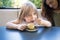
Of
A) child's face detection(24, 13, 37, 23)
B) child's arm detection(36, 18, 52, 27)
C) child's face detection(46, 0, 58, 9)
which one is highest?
child's face detection(46, 0, 58, 9)

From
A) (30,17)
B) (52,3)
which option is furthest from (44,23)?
(52,3)

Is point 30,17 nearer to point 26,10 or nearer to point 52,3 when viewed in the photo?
point 26,10

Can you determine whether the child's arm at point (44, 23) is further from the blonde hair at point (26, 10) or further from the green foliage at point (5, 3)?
the green foliage at point (5, 3)

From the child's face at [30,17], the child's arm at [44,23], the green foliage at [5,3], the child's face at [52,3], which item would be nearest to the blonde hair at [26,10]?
the child's face at [30,17]

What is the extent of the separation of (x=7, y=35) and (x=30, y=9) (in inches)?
24.5

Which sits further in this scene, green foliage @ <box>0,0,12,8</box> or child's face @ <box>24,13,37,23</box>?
green foliage @ <box>0,0,12,8</box>

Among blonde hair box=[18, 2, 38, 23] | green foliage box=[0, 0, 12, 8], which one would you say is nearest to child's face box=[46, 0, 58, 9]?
blonde hair box=[18, 2, 38, 23]

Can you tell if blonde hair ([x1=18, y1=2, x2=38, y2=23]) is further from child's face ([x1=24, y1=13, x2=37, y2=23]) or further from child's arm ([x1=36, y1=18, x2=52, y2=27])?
child's arm ([x1=36, y1=18, x2=52, y2=27])

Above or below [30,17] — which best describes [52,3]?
above

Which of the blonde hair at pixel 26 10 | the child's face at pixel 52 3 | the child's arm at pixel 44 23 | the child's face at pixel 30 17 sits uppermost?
the child's face at pixel 52 3

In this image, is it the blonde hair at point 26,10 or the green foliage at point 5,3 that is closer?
the blonde hair at point 26,10

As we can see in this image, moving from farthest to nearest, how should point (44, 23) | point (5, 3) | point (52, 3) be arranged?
point (5, 3) < point (52, 3) < point (44, 23)

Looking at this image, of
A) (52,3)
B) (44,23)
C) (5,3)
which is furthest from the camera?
(5,3)

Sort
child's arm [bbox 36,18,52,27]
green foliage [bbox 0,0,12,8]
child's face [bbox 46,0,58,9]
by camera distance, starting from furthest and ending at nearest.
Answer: green foliage [bbox 0,0,12,8], child's face [bbox 46,0,58,9], child's arm [bbox 36,18,52,27]
